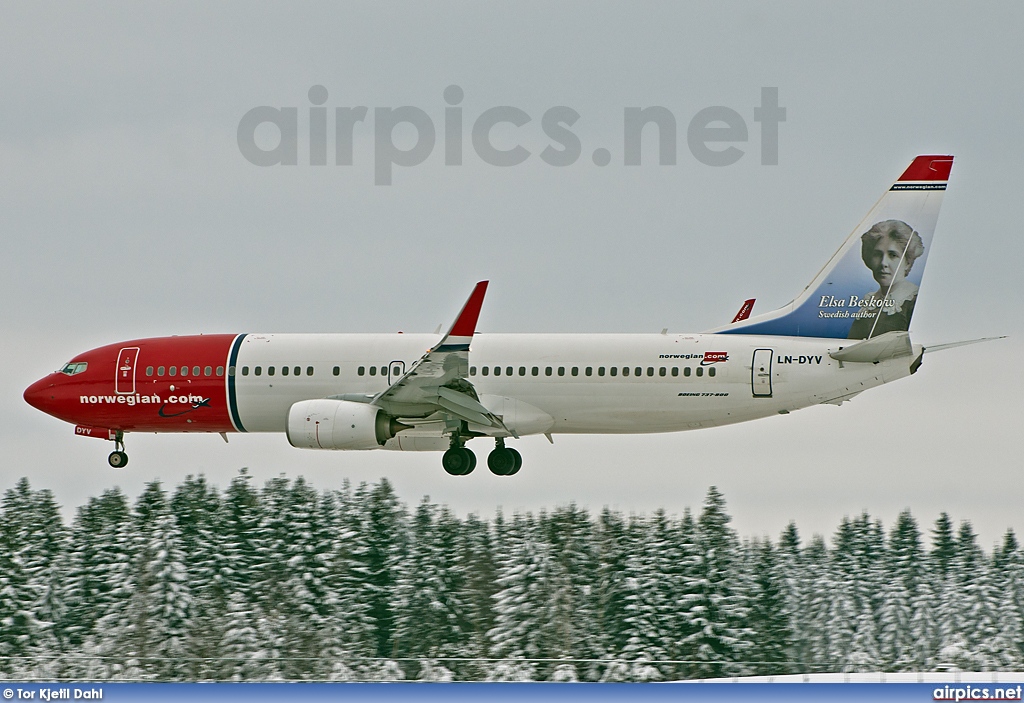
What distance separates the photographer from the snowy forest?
3255 inches

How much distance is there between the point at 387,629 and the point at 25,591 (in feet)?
72.8

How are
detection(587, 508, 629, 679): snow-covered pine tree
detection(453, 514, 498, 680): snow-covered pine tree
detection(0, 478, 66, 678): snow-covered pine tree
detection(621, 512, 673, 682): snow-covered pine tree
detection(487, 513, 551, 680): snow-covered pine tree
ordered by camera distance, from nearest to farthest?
detection(621, 512, 673, 682): snow-covered pine tree
detection(487, 513, 551, 680): snow-covered pine tree
detection(587, 508, 629, 679): snow-covered pine tree
detection(453, 514, 498, 680): snow-covered pine tree
detection(0, 478, 66, 678): snow-covered pine tree

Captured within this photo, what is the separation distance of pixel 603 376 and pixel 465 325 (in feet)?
15.9

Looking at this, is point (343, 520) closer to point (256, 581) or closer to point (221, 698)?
point (256, 581)

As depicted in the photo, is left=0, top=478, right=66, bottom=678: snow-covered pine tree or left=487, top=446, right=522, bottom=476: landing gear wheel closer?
left=487, top=446, right=522, bottom=476: landing gear wheel

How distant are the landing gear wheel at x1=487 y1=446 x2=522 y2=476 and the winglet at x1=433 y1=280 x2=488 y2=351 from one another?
5.35m

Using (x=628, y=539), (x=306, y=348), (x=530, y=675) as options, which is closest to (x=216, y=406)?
(x=306, y=348)

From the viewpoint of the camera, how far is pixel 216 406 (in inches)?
2057

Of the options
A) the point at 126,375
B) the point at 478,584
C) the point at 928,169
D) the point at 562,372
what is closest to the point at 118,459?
the point at 126,375

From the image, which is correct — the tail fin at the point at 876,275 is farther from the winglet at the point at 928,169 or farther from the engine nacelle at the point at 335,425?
the engine nacelle at the point at 335,425

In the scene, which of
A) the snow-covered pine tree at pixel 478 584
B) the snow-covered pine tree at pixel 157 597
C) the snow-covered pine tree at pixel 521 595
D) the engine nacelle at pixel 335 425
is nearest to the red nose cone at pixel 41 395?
the engine nacelle at pixel 335 425

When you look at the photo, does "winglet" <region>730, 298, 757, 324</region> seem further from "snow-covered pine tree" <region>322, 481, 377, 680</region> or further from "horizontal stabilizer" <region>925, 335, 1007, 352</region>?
"snow-covered pine tree" <region>322, 481, 377, 680</region>

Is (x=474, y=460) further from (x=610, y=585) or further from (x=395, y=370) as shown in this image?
(x=610, y=585)

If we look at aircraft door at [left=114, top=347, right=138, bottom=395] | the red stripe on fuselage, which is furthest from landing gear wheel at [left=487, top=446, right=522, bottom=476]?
aircraft door at [left=114, top=347, right=138, bottom=395]
